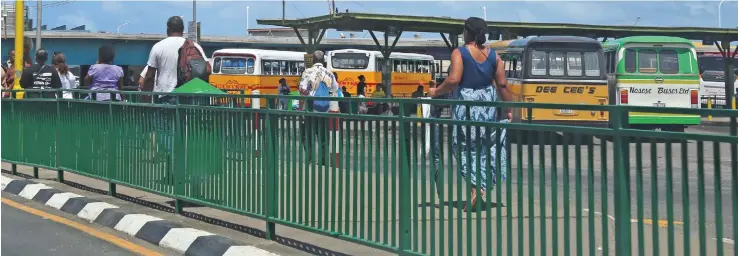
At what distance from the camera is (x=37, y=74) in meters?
13.6

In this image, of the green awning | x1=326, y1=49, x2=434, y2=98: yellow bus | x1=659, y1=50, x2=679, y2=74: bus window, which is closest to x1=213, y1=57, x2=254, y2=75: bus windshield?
x1=326, y1=49, x2=434, y2=98: yellow bus

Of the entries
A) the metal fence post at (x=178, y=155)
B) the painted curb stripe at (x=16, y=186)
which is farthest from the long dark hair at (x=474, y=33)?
the painted curb stripe at (x=16, y=186)

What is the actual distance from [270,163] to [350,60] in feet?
113

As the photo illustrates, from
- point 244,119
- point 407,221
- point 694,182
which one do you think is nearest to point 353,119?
point 407,221

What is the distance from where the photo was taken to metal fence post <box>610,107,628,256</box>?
4.16 m

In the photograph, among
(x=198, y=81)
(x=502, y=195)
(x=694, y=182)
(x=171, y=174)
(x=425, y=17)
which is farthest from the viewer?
(x=425, y=17)

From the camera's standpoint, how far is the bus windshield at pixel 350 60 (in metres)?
40.6

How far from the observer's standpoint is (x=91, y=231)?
7.80 metres

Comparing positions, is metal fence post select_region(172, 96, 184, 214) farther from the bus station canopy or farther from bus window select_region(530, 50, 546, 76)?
the bus station canopy

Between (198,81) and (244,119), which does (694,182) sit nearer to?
(244,119)

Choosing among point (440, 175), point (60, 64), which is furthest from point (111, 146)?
point (60, 64)

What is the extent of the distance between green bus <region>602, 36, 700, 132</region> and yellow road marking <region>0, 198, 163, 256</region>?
14903mm

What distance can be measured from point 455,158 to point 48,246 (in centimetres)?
330

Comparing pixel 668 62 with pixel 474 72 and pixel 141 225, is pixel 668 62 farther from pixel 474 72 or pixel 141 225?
pixel 141 225
